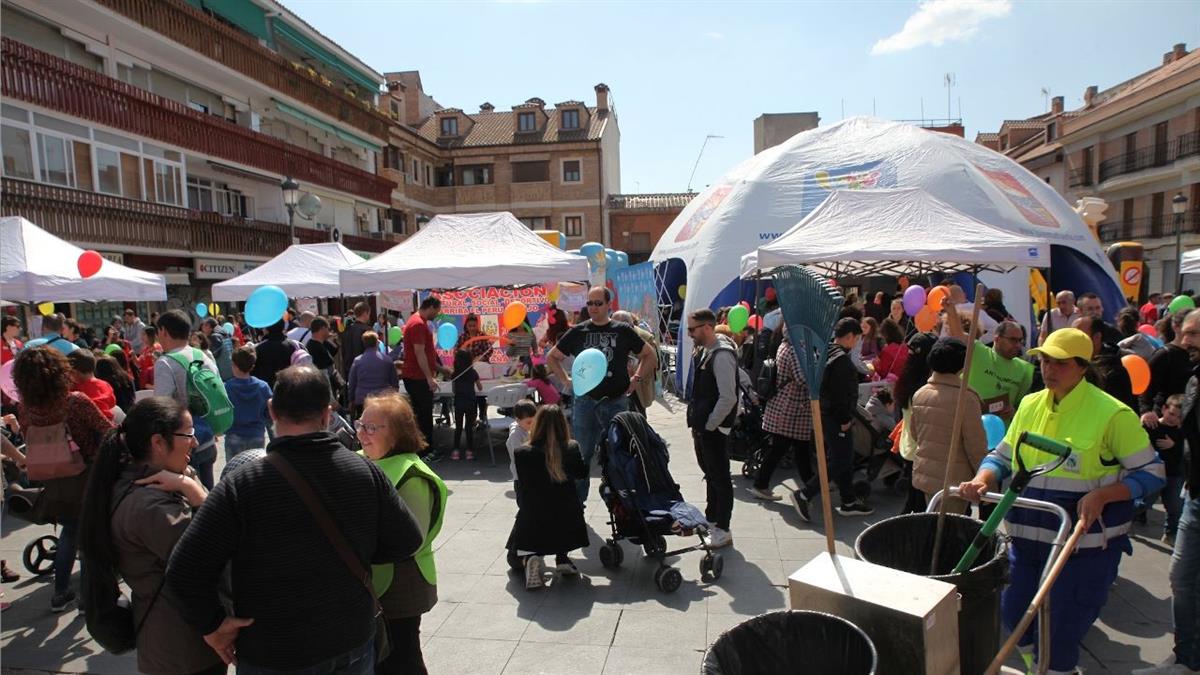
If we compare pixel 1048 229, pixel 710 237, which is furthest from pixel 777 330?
pixel 1048 229

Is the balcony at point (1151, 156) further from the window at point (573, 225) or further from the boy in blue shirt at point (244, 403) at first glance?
the boy in blue shirt at point (244, 403)

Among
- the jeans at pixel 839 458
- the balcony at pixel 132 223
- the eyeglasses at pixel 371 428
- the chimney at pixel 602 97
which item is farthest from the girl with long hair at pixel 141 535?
the chimney at pixel 602 97

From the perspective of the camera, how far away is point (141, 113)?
55.8 feet

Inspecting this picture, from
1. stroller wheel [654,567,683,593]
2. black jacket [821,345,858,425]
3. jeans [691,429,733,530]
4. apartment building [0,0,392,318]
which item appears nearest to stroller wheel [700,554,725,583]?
stroller wheel [654,567,683,593]

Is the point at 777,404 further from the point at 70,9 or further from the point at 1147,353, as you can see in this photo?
the point at 70,9

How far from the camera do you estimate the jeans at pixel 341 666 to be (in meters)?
2.09

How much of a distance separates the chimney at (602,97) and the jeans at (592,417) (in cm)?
3927

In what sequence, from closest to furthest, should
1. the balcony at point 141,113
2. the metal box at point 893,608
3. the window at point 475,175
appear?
the metal box at point 893,608 < the balcony at point 141,113 < the window at point 475,175

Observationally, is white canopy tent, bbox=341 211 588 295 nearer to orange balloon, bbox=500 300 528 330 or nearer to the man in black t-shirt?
orange balloon, bbox=500 300 528 330

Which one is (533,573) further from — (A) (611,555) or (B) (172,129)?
(B) (172,129)

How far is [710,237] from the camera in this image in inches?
513

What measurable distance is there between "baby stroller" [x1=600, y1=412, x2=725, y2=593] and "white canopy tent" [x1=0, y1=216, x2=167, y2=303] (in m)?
7.02

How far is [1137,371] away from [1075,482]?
2.70m

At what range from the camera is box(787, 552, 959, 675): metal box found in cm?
193
